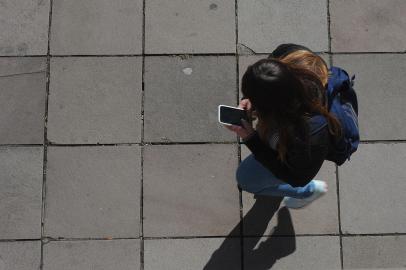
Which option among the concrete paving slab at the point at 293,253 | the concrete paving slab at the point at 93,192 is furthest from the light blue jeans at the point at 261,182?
the concrete paving slab at the point at 93,192

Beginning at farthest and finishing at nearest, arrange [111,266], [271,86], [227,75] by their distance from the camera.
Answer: [227,75], [111,266], [271,86]

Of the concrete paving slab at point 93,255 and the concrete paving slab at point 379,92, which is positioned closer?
the concrete paving slab at point 93,255

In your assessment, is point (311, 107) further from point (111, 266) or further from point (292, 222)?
point (111, 266)

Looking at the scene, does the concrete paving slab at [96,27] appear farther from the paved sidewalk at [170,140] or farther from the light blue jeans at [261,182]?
the light blue jeans at [261,182]

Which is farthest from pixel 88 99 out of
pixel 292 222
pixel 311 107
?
pixel 311 107

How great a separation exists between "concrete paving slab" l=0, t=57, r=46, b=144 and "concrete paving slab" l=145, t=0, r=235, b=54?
971 millimetres

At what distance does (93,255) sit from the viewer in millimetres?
4086

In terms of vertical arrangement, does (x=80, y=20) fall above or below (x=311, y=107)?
above

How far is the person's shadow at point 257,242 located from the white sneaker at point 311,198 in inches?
7.8

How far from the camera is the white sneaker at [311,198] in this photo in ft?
12.6

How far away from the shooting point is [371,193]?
4.20 m

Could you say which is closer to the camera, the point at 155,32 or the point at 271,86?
the point at 271,86

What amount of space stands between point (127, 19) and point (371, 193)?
99.1 inches


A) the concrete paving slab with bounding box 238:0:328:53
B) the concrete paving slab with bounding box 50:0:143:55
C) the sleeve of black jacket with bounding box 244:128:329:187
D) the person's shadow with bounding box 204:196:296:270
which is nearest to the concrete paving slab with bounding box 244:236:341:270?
the person's shadow with bounding box 204:196:296:270
